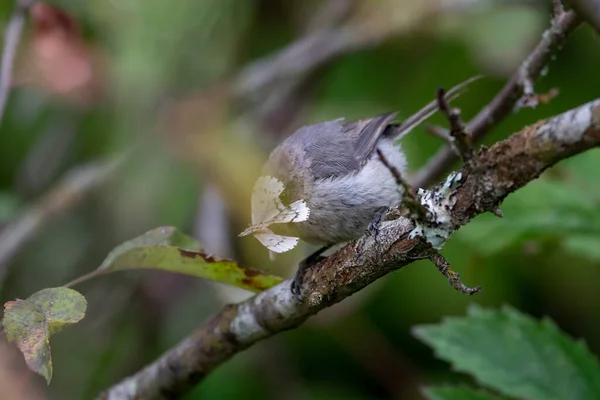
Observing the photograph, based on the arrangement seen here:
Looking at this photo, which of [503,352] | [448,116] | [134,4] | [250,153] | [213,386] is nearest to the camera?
[448,116]

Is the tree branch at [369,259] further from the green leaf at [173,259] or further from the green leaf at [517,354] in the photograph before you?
the green leaf at [517,354]

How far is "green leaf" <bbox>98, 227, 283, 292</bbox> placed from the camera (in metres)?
1.94

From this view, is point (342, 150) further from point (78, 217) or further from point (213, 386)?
point (78, 217)

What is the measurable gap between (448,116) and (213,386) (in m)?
2.91

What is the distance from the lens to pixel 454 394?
7.57 feet

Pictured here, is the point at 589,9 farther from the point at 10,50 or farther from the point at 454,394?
the point at 10,50

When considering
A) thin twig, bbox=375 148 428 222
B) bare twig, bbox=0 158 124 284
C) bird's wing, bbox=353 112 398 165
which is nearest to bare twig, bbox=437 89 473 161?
thin twig, bbox=375 148 428 222

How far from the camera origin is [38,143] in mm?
4395

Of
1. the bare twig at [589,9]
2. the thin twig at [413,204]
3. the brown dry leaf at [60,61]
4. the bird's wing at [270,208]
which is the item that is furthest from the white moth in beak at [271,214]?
the brown dry leaf at [60,61]

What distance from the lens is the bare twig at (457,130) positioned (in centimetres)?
130

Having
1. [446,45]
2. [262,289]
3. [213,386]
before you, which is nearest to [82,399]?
[213,386]

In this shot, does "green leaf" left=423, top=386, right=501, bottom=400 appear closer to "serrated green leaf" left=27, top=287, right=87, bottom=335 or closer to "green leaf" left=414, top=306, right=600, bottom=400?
"green leaf" left=414, top=306, right=600, bottom=400

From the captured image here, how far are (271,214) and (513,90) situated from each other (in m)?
1.05

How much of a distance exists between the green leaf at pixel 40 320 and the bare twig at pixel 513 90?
3.93 feet
